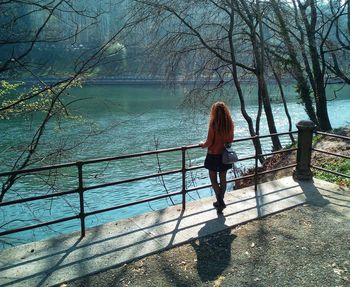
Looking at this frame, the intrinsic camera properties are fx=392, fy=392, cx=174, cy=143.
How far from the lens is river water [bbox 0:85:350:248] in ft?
33.6

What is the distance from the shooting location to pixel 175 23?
48.0 ft

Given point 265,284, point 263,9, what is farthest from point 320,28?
point 265,284

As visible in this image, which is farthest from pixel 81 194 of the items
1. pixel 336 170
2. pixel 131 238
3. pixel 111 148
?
pixel 111 148

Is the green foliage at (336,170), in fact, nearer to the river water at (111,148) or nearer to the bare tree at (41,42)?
the river water at (111,148)

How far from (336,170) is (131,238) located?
20.5 ft

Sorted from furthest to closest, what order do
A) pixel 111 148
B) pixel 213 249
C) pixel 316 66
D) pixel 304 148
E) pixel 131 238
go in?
pixel 111 148
pixel 316 66
pixel 304 148
pixel 131 238
pixel 213 249

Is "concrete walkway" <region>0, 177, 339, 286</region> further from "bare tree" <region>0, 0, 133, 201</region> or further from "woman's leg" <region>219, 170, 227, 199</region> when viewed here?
"bare tree" <region>0, 0, 133, 201</region>

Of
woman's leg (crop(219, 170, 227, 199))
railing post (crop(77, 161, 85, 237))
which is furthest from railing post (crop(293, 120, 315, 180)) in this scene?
railing post (crop(77, 161, 85, 237))

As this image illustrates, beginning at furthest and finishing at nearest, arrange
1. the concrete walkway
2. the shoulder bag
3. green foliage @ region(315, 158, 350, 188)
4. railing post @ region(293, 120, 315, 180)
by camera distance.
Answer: green foliage @ region(315, 158, 350, 188)
railing post @ region(293, 120, 315, 180)
the shoulder bag
the concrete walkway

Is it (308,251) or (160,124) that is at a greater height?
(308,251)

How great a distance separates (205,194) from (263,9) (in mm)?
7059

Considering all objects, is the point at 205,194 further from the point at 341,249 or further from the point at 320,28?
the point at 320,28

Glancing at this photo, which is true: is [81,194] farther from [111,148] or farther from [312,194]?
[111,148]

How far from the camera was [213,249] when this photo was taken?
183 inches
